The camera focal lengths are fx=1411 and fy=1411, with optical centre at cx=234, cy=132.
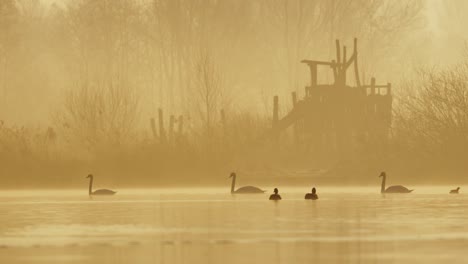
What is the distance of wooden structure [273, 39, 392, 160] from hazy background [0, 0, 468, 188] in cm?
89

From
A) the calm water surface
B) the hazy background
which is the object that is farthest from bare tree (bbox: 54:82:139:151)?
the calm water surface

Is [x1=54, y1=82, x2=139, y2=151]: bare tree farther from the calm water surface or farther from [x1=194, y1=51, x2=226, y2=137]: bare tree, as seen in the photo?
the calm water surface

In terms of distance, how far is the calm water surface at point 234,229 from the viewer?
896 inches

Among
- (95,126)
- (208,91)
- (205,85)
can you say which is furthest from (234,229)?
(205,85)

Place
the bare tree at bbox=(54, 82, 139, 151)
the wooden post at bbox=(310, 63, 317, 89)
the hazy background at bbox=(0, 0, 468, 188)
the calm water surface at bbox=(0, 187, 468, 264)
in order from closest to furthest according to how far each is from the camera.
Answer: the calm water surface at bbox=(0, 187, 468, 264)
the hazy background at bbox=(0, 0, 468, 188)
the bare tree at bbox=(54, 82, 139, 151)
the wooden post at bbox=(310, 63, 317, 89)

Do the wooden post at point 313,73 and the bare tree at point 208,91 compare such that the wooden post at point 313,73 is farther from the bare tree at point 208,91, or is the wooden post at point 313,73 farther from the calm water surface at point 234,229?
the calm water surface at point 234,229

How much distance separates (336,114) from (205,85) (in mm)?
14356

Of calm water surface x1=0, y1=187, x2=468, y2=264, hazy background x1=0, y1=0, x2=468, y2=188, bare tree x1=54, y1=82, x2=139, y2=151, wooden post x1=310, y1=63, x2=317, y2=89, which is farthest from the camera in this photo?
wooden post x1=310, y1=63, x2=317, y2=89

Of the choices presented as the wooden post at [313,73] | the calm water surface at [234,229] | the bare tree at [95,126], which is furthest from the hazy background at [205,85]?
the calm water surface at [234,229]

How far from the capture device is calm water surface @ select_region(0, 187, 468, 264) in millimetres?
22766

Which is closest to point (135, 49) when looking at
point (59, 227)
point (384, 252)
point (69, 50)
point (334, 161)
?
point (69, 50)

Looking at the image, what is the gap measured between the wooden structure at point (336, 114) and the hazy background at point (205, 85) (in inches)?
34.9

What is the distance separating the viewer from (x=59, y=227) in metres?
29.2

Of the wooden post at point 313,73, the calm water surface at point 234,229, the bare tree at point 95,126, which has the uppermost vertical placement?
the wooden post at point 313,73
